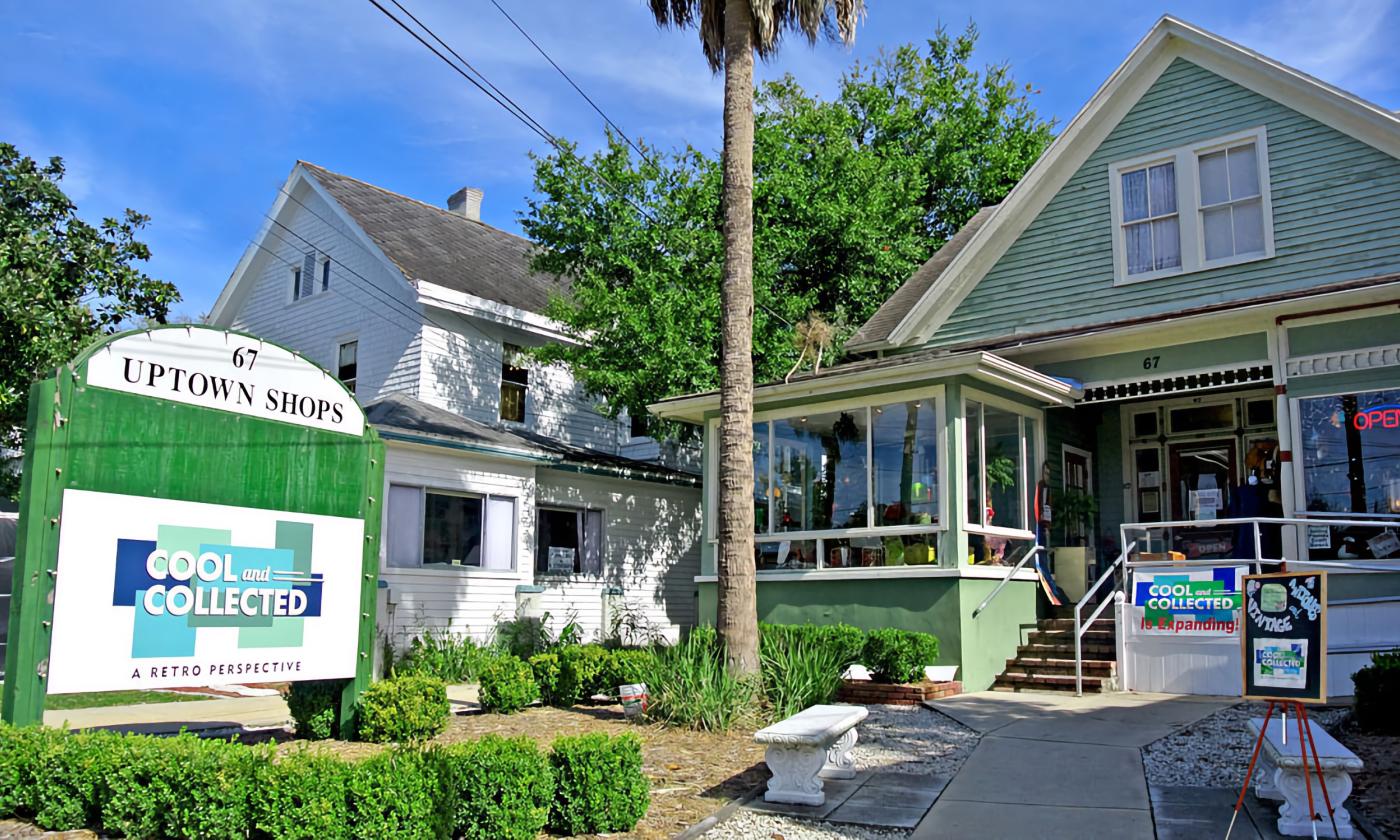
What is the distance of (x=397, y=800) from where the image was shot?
6047mm

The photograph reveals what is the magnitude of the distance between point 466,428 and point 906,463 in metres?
8.61

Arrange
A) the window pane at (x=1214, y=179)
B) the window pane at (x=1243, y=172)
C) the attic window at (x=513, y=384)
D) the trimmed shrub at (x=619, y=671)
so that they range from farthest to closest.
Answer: the attic window at (x=513, y=384), the window pane at (x=1214, y=179), the window pane at (x=1243, y=172), the trimmed shrub at (x=619, y=671)

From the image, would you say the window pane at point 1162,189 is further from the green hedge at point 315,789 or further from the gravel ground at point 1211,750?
the green hedge at point 315,789

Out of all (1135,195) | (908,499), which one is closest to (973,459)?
(908,499)

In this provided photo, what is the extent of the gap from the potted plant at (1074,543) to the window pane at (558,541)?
29.4 ft

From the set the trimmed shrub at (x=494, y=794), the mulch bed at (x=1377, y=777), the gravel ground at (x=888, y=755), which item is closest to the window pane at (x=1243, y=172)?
the mulch bed at (x=1377, y=777)

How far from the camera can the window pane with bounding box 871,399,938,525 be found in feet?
44.3

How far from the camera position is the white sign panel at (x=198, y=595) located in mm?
7613

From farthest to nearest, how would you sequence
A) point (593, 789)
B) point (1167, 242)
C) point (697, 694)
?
1. point (1167, 242)
2. point (697, 694)
3. point (593, 789)

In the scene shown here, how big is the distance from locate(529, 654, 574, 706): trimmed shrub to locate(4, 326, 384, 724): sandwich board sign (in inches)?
104

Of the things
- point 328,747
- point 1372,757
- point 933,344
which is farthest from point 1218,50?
point 328,747

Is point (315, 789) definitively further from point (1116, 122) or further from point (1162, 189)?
point (1116, 122)

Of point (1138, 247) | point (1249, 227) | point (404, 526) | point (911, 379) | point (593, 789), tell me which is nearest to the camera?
point (593, 789)

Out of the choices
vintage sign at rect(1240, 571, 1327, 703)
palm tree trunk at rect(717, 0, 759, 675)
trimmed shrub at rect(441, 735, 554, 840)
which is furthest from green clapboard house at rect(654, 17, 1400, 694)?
trimmed shrub at rect(441, 735, 554, 840)
